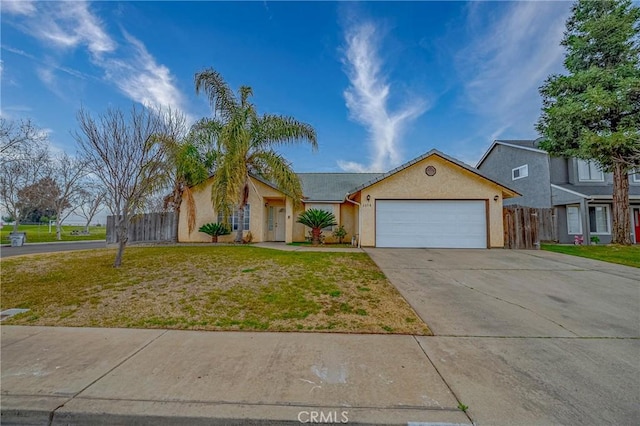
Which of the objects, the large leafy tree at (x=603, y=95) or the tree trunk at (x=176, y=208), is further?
the tree trunk at (x=176, y=208)

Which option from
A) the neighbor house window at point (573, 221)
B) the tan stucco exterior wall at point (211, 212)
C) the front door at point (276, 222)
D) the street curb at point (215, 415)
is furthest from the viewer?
the front door at point (276, 222)

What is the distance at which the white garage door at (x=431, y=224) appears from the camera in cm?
1212

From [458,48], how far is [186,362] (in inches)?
574

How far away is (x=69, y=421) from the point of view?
2283 millimetres

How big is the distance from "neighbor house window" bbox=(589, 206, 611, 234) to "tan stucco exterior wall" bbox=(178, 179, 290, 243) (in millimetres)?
18184

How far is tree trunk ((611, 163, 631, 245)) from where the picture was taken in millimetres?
13023

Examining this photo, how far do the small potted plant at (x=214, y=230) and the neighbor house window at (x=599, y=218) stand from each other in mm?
21109

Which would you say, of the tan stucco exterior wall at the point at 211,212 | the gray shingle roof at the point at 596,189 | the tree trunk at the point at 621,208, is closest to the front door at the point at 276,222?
the tan stucco exterior wall at the point at 211,212

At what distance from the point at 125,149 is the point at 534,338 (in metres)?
9.63

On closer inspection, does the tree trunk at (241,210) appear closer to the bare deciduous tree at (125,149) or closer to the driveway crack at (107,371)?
the bare deciduous tree at (125,149)

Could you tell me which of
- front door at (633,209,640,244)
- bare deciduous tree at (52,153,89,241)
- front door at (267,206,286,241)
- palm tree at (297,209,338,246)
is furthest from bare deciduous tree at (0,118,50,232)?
front door at (633,209,640,244)

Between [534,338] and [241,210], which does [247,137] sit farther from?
[534,338]

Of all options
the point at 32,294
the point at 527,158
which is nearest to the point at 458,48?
the point at 527,158

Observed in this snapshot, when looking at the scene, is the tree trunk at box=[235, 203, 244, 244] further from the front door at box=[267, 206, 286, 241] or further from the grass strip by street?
the grass strip by street
